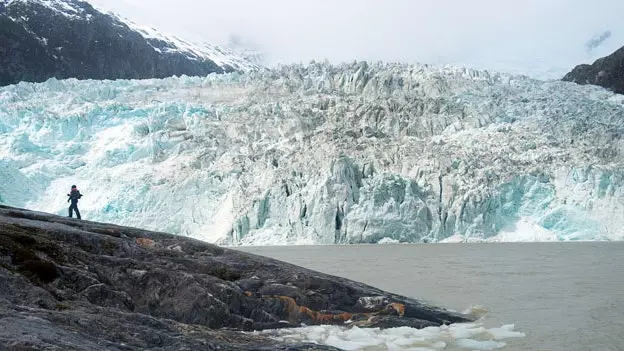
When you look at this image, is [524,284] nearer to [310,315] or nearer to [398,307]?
[398,307]

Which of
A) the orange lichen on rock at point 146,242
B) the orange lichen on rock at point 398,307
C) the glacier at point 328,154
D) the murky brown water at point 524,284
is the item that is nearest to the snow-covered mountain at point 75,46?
the glacier at point 328,154

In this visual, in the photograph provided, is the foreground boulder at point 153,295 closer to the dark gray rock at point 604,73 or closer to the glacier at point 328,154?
the glacier at point 328,154

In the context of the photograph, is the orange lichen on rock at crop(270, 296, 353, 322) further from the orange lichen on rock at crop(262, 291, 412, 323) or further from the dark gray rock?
the dark gray rock

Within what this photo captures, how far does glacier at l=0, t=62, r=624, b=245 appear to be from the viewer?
22422 mm

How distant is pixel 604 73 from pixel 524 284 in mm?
41702

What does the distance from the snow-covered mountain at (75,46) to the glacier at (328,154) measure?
28929 millimetres

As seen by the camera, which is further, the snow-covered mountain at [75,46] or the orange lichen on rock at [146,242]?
the snow-covered mountain at [75,46]

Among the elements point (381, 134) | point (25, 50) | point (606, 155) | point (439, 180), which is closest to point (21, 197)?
point (381, 134)

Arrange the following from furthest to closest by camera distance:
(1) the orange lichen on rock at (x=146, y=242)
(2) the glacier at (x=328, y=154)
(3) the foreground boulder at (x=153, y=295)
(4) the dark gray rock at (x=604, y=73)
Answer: (4) the dark gray rock at (x=604, y=73) → (2) the glacier at (x=328, y=154) → (1) the orange lichen on rock at (x=146, y=242) → (3) the foreground boulder at (x=153, y=295)

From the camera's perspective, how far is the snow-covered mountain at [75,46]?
2266 inches

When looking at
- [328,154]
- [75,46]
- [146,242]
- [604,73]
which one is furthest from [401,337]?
[75,46]

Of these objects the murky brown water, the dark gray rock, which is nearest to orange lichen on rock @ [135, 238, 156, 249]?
the murky brown water

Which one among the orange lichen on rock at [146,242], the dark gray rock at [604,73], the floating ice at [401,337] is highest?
the dark gray rock at [604,73]

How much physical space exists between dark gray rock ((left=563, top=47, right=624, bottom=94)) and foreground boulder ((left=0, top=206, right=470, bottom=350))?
141ft
